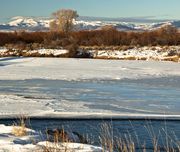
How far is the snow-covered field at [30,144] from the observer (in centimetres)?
595

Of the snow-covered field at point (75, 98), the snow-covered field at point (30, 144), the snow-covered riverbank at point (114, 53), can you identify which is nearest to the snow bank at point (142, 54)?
the snow-covered riverbank at point (114, 53)

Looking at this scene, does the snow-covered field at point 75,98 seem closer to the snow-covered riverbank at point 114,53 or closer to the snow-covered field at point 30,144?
the snow-covered field at point 30,144

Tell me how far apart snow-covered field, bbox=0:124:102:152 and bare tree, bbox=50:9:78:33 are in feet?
251

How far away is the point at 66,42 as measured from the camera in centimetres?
4412

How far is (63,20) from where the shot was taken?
287ft

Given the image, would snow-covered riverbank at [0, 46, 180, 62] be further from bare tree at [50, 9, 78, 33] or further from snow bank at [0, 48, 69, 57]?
bare tree at [50, 9, 78, 33]

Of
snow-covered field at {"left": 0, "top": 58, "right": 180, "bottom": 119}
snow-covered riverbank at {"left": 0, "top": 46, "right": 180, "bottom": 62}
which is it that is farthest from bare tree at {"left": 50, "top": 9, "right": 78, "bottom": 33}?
snow-covered field at {"left": 0, "top": 58, "right": 180, "bottom": 119}

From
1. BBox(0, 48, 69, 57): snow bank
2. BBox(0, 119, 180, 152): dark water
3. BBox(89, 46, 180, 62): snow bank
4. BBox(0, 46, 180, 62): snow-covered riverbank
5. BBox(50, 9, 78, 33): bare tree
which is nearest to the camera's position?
BBox(0, 119, 180, 152): dark water

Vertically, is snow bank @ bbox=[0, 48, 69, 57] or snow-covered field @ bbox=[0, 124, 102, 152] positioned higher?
snow-covered field @ bbox=[0, 124, 102, 152]

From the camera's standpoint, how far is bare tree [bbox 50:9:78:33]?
85912mm

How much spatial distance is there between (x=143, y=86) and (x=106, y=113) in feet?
19.4

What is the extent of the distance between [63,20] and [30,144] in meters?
81.8

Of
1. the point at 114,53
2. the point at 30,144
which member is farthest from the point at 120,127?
the point at 114,53

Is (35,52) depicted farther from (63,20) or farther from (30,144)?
(63,20)
